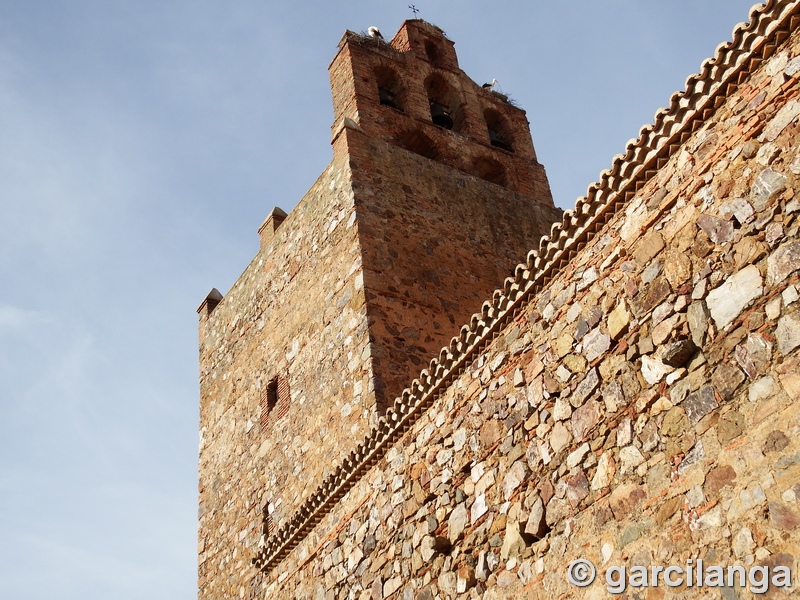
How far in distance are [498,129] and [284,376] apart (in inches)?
249

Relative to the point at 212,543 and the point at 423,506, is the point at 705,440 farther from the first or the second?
the point at 212,543

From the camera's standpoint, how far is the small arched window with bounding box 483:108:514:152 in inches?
595

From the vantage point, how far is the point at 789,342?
14.5 ft

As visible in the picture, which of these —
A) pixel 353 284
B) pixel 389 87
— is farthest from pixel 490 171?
pixel 353 284

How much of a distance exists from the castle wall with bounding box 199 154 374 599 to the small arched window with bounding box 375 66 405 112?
248 centimetres

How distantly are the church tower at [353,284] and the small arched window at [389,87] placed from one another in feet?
0.08

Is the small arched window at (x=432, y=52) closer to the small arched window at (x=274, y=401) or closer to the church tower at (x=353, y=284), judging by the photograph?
the church tower at (x=353, y=284)

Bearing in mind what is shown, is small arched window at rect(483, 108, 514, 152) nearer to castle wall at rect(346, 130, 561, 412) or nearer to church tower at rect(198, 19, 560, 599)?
church tower at rect(198, 19, 560, 599)

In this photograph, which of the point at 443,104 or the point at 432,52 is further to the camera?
the point at 432,52

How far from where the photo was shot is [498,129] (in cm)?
1552

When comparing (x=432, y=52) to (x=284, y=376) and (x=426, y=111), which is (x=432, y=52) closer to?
(x=426, y=111)

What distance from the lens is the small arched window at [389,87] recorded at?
1430 cm

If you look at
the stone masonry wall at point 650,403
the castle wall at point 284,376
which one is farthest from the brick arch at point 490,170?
the stone masonry wall at point 650,403

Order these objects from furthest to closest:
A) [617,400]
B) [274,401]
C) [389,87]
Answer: [389,87], [274,401], [617,400]
